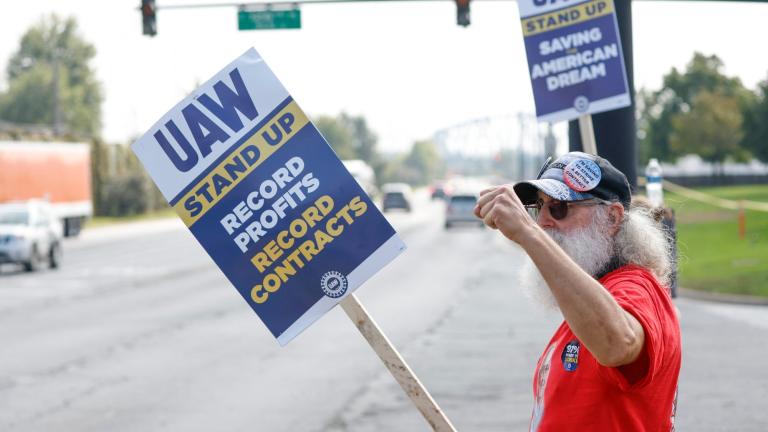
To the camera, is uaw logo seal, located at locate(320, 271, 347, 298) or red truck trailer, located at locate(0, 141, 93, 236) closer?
uaw logo seal, located at locate(320, 271, 347, 298)

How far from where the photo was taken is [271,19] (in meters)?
22.1

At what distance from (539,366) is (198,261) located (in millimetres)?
28718

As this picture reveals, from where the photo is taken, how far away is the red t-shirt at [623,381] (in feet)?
9.82

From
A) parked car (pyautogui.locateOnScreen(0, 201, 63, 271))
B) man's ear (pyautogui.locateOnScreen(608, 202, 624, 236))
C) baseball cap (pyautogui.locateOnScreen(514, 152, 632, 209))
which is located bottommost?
parked car (pyautogui.locateOnScreen(0, 201, 63, 271))

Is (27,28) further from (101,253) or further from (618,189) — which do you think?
(618,189)

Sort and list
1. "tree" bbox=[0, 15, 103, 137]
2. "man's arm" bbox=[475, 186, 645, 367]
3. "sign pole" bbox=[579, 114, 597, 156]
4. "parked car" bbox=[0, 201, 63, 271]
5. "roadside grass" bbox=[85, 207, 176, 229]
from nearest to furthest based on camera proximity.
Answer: "man's arm" bbox=[475, 186, 645, 367]
"sign pole" bbox=[579, 114, 597, 156]
"parked car" bbox=[0, 201, 63, 271]
"roadside grass" bbox=[85, 207, 176, 229]
"tree" bbox=[0, 15, 103, 137]

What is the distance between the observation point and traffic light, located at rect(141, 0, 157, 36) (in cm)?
2073

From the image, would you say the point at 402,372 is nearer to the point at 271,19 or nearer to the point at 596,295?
the point at 596,295

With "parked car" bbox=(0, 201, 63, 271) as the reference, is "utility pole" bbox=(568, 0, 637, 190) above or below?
above

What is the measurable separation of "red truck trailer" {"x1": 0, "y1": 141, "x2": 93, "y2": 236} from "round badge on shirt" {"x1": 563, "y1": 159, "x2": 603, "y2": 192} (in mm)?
39050

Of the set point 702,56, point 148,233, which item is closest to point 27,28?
point 702,56

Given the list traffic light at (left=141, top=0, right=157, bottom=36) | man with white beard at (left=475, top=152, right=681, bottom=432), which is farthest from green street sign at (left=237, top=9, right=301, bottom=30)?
man with white beard at (left=475, top=152, right=681, bottom=432)

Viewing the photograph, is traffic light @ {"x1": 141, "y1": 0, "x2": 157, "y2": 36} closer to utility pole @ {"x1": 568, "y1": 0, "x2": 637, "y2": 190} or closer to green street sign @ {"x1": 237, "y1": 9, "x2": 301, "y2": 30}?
green street sign @ {"x1": 237, "y1": 9, "x2": 301, "y2": 30}

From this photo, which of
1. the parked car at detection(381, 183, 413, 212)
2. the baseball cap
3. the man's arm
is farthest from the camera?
the parked car at detection(381, 183, 413, 212)
